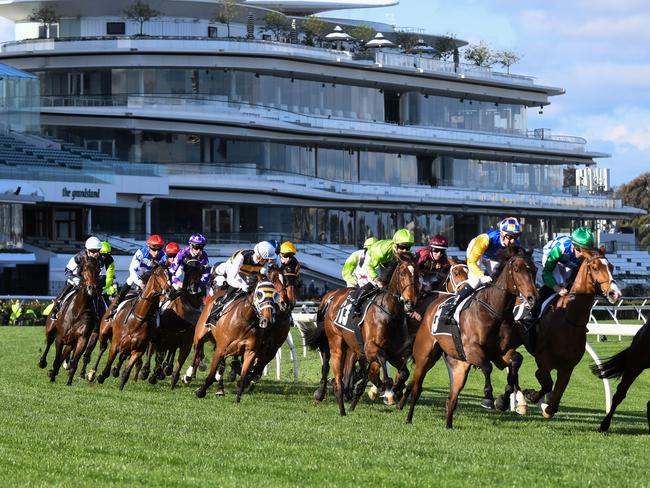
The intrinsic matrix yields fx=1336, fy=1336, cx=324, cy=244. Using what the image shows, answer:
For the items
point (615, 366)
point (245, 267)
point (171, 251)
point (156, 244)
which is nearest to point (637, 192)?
point (171, 251)

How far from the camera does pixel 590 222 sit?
250 feet

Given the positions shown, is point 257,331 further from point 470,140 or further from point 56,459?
point 470,140

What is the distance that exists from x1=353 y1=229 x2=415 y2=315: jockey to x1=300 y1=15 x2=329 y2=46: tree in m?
50.2

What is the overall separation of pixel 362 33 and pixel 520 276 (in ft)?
185

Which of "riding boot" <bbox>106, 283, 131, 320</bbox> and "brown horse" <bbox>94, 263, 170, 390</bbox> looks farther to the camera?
"riding boot" <bbox>106, 283, 131, 320</bbox>

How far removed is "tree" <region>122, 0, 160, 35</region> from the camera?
5941cm

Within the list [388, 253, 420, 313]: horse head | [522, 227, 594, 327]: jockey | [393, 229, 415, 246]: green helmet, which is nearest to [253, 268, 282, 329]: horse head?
[393, 229, 415, 246]: green helmet

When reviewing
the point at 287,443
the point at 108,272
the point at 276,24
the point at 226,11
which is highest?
the point at 226,11

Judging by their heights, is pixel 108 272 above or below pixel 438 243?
below

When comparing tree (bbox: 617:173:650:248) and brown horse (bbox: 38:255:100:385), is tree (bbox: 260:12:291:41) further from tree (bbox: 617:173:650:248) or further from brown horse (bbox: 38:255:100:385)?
tree (bbox: 617:173:650:248)

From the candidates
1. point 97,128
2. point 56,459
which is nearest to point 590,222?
point 97,128

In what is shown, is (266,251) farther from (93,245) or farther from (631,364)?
(631,364)

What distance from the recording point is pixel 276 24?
63219mm

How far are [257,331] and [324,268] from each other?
39460 mm
